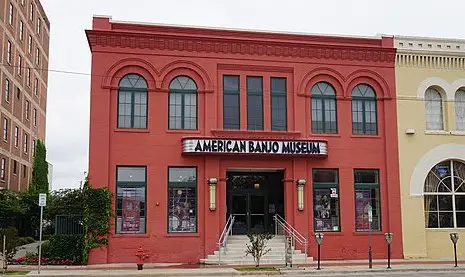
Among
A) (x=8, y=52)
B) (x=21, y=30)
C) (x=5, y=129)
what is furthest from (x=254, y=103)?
(x=21, y=30)

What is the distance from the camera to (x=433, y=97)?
100 feet

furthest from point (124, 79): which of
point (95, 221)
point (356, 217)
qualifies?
point (356, 217)

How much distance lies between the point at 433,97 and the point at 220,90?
11.2 metres

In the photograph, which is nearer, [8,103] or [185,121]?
[185,121]

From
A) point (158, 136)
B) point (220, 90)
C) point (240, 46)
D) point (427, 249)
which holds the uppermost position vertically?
point (240, 46)

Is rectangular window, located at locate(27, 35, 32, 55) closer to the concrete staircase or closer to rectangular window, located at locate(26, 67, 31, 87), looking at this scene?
rectangular window, located at locate(26, 67, 31, 87)

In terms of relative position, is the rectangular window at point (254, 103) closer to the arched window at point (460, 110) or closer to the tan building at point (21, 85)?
the arched window at point (460, 110)

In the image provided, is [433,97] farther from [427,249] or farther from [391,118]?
[427,249]

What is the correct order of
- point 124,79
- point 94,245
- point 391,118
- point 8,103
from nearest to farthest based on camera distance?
1. point 94,245
2. point 124,79
3. point 391,118
4. point 8,103

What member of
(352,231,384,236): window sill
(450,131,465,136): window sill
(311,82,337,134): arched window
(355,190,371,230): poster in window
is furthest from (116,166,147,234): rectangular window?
(450,131,465,136): window sill

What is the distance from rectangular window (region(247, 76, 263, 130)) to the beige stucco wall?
23.1ft

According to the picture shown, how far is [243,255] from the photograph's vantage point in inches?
1033

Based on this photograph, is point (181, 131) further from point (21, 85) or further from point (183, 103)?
point (21, 85)

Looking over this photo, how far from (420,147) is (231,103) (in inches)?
385
